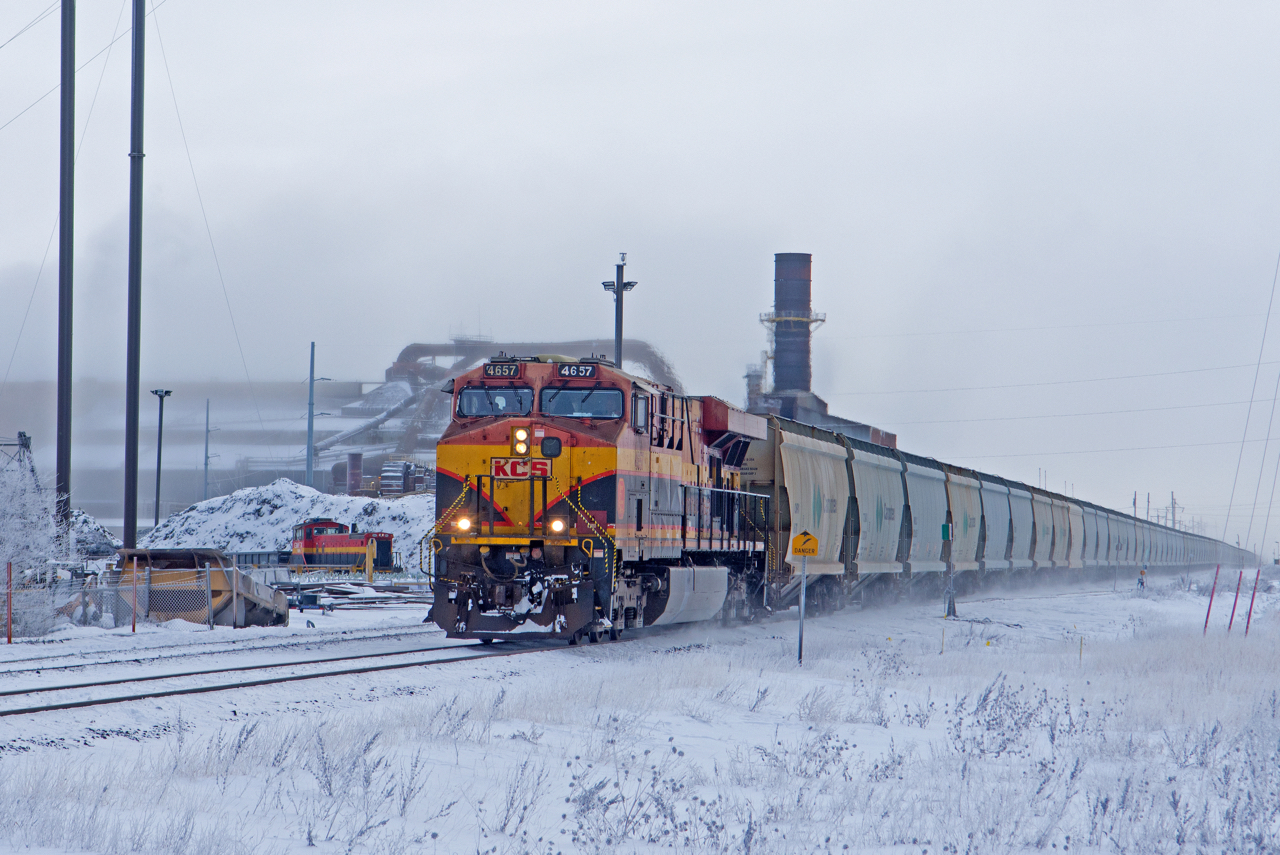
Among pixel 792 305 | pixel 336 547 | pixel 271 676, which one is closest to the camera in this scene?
pixel 271 676

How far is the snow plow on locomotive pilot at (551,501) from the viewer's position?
16.6 metres

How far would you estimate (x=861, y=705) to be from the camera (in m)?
12.7

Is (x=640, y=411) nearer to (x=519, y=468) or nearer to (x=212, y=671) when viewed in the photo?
(x=519, y=468)

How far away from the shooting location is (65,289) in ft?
74.4

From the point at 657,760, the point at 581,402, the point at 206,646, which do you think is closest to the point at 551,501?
the point at 581,402

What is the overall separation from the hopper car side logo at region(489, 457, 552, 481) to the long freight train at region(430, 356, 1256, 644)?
0.02 m

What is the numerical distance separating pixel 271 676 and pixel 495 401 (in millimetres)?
5389

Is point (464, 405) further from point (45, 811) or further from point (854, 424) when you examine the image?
point (854, 424)

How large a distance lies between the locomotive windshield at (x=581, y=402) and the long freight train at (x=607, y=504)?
20mm

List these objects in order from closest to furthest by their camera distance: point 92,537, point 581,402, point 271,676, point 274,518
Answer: point 271,676 < point 581,402 < point 92,537 < point 274,518

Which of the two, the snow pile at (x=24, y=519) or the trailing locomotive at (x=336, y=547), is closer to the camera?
the snow pile at (x=24, y=519)

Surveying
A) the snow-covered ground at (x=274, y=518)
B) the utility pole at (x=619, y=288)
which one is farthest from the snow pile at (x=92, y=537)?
the utility pole at (x=619, y=288)

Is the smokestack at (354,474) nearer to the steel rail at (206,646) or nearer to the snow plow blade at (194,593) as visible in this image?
the snow plow blade at (194,593)

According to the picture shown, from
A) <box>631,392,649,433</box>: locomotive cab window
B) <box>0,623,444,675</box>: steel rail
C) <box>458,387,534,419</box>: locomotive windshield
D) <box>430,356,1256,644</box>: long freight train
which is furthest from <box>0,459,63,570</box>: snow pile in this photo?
<box>631,392,649,433</box>: locomotive cab window
